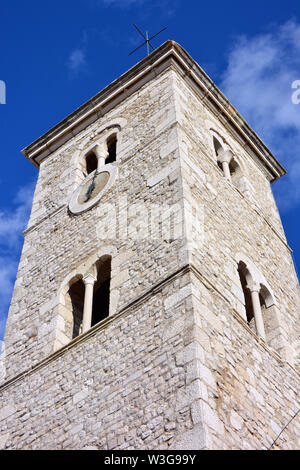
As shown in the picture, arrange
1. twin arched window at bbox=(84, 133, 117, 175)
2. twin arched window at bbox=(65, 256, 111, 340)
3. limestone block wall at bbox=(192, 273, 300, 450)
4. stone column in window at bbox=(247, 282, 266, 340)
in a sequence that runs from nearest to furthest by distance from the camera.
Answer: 1. limestone block wall at bbox=(192, 273, 300, 450)
2. stone column in window at bbox=(247, 282, 266, 340)
3. twin arched window at bbox=(65, 256, 111, 340)
4. twin arched window at bbox=(84, 133, 117, 175)

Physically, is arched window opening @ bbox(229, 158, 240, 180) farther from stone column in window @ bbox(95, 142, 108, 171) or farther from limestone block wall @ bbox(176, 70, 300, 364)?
stone column in window @ bbox(95, 142, 108, 171)

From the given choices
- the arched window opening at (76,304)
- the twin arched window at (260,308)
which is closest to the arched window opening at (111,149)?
the arched window opening at (76,304)

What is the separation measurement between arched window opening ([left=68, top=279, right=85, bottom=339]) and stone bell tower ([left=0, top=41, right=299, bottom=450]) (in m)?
0.03

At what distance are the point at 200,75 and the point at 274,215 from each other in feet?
10.7

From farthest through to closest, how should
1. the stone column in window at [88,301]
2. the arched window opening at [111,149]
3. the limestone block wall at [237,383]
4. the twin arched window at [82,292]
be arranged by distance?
the arched window opening at [111,149] → the twin arched window at [82,292] → the stone column in window at [88,301] → the limestone block wall at [237,383]

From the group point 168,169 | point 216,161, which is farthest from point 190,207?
point 216,161

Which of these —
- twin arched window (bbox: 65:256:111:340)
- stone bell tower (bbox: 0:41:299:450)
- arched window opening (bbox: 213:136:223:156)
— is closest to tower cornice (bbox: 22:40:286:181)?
stone bell tower (bbox: 0:41:299:450)

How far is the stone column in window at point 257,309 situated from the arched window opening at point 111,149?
14.8ft

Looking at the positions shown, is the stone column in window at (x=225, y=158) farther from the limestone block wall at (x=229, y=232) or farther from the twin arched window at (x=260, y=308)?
the twin arched window at (x=260, y=308)

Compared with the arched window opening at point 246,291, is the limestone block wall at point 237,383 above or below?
below

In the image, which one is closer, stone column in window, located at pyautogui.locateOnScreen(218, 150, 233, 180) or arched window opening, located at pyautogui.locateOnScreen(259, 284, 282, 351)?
arched window opening, located at pyautogui.locateOnScreen(259, 284, 282, 351)

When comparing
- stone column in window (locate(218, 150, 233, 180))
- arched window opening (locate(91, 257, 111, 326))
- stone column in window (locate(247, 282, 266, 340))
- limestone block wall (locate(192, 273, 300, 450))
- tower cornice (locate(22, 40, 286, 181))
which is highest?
A: tower cornice (locate(22, 40, 286, 181))

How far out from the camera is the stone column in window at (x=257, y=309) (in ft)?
35.5

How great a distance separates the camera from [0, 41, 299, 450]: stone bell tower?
28.5ft
